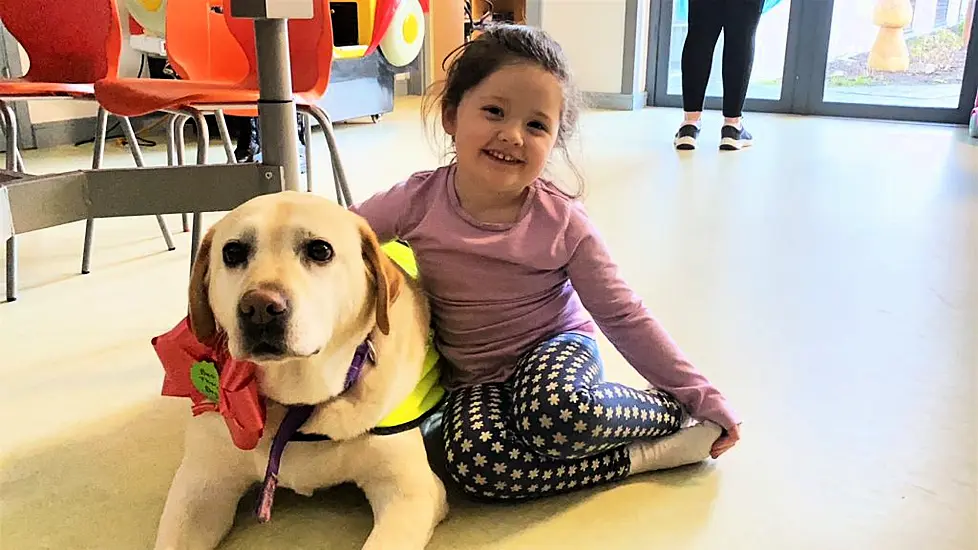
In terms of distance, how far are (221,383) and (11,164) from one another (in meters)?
1.37

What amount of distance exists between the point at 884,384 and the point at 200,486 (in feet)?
3.41

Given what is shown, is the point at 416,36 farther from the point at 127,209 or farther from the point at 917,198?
the point at 127,209

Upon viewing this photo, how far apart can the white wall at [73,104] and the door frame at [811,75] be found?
2.80 metres

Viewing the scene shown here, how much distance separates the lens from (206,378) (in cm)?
99

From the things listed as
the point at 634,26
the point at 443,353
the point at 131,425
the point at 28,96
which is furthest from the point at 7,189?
the point at 634,26

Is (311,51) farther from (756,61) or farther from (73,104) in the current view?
(756,61)

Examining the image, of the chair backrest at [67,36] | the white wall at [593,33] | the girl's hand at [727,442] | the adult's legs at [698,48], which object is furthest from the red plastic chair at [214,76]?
the white wall at [593,33]

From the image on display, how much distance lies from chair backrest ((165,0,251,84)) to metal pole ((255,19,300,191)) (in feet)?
2.35

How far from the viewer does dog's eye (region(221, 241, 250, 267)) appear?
88 centimetres

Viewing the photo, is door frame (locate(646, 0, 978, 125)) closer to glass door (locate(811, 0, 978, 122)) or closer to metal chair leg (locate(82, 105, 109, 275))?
glass door (locate(811, 0, 978, 122))

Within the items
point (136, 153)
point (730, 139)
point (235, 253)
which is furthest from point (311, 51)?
point (730, 139)

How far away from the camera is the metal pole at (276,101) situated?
1.25m

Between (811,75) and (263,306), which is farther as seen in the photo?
(811,75)

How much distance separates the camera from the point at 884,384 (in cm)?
135
